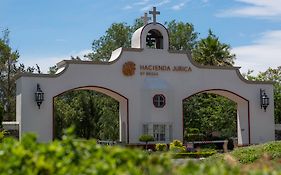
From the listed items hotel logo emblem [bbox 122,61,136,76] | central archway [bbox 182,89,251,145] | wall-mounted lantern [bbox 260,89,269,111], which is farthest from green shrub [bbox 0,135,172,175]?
wall-mounted lantern [bbox 260,89,269,111]

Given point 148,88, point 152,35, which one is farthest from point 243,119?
point 152,35

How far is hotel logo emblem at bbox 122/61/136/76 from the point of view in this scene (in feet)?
94.1

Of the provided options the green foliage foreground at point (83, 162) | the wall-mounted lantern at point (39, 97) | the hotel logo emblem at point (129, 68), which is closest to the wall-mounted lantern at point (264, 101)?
the hotel logo emblem at point (129, 68)

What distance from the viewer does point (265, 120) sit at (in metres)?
31.7

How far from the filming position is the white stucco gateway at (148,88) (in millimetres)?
26688

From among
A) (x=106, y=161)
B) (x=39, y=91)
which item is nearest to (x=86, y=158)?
(x=106, y=161)

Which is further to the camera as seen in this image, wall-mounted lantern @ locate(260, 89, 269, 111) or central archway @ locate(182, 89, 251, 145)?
wall-mounted lantern @ locate(260, 89, 269, 111)

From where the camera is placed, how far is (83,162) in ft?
13.6

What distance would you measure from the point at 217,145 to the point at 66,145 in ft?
95.9

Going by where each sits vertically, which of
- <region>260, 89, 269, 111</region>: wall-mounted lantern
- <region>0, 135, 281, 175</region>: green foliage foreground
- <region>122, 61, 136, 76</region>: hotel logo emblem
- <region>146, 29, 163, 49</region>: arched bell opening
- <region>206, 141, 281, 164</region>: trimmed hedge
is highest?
<region>146, 29, 163, 49</region>: arched bell opening

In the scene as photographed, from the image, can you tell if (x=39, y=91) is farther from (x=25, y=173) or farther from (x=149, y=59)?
(x=25, y=173)

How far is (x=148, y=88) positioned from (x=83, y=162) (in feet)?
81.1

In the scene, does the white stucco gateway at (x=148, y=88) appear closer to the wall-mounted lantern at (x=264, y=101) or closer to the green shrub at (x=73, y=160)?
the wall-mounted lantern at (x=264, y=101)

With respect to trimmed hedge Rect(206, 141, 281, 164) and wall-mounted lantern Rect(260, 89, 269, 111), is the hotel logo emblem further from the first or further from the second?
trimmed hedge Rect(206, 141, 281, 164)
